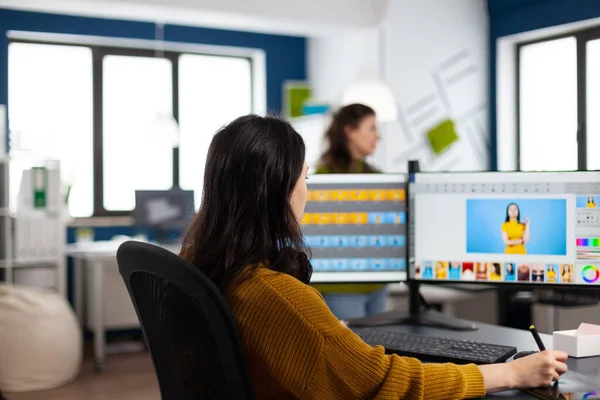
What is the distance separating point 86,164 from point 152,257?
476 centimetres

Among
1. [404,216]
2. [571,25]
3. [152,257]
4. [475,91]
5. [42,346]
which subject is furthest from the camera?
[475,91]

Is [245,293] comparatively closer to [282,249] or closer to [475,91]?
[282,249]

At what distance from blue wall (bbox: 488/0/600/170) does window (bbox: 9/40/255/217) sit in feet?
7.23

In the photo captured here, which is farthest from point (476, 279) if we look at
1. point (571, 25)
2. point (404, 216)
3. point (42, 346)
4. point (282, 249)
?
point (571, 25)

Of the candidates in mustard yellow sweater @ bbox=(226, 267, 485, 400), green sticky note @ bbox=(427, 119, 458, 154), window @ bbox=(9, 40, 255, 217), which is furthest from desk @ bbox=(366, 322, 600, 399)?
window @ bbox=(9, 40, 255, 217)

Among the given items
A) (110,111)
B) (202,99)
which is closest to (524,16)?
(202,99)

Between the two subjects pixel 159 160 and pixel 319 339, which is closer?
pixel 319 339

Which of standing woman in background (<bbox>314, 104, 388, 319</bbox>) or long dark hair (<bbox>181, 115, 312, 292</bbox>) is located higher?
standing woman in background (<bbox>314, 104, 388, 319</bbox>)

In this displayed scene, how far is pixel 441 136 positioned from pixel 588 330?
3.60 meters

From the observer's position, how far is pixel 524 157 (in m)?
5.37

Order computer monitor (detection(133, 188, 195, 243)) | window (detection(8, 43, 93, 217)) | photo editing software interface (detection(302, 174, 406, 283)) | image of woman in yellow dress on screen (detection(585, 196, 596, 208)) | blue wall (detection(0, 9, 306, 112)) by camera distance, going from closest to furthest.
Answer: image of woman in yellow dress on screen (detection(585, 196, 596, 208)) → photo editing software interface (detection(302, 174, 406, 283)) → computer monitor (detection(133, 188, 195, 243)) → blue wall (detection(0, 9, 306, 112)) → window (detection(8, 43, 93, 217))

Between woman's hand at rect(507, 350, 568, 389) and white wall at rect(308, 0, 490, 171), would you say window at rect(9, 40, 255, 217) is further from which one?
woman's hand at rect(507, 350, 568, 389)

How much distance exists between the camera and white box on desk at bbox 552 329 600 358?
5.21 feet

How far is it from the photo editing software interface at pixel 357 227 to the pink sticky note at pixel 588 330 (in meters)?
0.54
